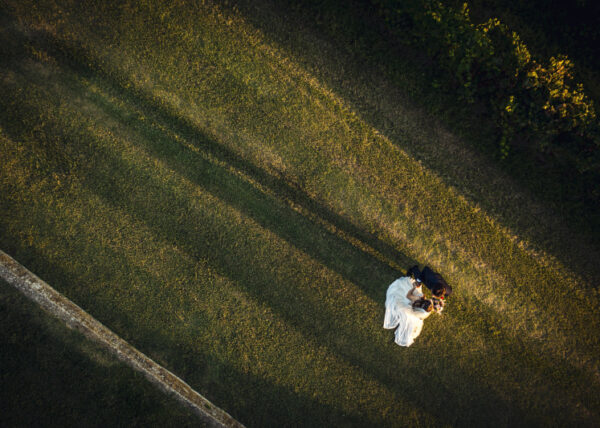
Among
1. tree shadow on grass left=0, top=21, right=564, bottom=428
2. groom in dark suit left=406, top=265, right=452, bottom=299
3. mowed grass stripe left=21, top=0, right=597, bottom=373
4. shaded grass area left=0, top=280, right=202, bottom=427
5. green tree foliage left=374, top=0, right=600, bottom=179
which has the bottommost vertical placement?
shaded grass area left=0, top=280, right=202, bottom=427

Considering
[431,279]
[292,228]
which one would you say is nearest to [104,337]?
[292,228]

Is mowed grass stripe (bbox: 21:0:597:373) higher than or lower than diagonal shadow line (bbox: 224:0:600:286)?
lower

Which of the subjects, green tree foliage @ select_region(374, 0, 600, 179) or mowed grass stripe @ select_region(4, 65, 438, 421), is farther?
mowed grass stripe @ select_region(4, 65, 438, 421)

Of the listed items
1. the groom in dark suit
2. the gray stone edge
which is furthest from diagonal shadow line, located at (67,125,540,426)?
the gray stone edge

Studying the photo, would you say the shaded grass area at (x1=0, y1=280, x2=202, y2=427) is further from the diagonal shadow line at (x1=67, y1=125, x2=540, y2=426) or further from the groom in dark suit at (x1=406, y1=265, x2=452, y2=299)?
the groom in dark suit at (x1=406, y1=265, x2=452, y2=299)

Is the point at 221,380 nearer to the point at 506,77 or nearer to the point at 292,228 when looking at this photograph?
the point at 292,228

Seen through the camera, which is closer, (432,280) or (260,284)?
(432,280)

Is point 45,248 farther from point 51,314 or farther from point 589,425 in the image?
point 589,425
